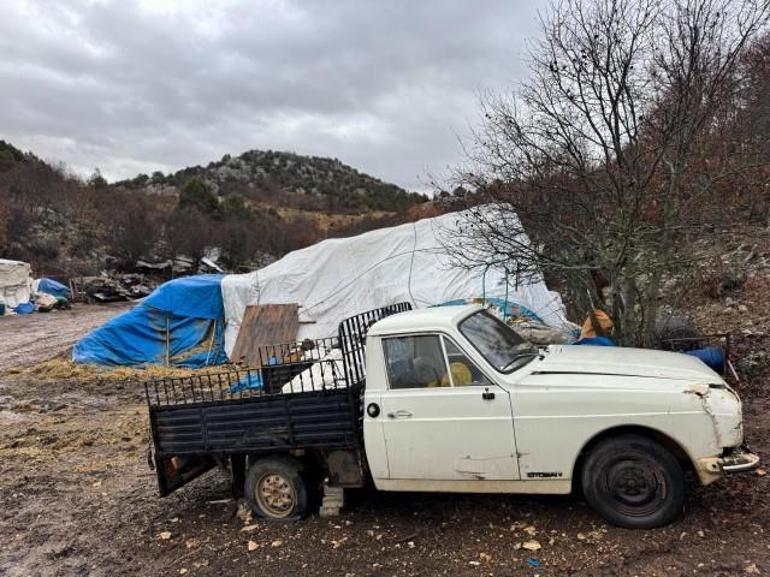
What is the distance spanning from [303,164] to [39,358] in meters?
87.3

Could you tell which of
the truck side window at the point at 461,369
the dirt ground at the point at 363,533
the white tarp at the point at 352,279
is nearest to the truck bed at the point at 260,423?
the dirt ground at the point at 363,533

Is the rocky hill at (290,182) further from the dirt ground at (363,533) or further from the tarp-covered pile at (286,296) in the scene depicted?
the dirt ground at (363,533)

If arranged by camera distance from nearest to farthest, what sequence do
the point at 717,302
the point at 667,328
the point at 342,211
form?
the point at 667,328 → the point at 717,302 → the point at 342,211

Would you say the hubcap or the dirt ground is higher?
the hubcap

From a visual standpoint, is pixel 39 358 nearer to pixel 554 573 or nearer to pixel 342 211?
pixel 554 573

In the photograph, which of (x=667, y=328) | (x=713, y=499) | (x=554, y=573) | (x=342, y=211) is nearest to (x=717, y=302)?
(x=667, y=328)

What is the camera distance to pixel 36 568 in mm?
4648

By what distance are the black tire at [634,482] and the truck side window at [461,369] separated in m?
0.94

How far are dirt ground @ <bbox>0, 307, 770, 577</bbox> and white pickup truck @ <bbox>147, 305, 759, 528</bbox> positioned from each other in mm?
306

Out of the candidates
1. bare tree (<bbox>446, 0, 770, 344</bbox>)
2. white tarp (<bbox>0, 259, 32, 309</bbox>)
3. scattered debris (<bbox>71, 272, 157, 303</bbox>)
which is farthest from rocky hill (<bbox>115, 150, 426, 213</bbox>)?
bare tree (<bbox>446, 0, 770, 344</bbox>)

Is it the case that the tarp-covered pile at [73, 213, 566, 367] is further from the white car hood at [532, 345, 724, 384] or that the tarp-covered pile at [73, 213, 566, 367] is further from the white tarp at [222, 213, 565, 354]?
Answer: the white car hood at [532, 345, 724, 384]

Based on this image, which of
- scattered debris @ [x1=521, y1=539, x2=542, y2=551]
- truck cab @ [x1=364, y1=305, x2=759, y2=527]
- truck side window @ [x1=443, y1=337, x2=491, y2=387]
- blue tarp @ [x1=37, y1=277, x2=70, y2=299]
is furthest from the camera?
blue tarp @ [x1=37, y1=277, x2=70, y2=299]

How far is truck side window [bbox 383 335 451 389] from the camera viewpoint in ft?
14.3

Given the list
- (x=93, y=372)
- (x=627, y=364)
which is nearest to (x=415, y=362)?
(x=627, y=364)
